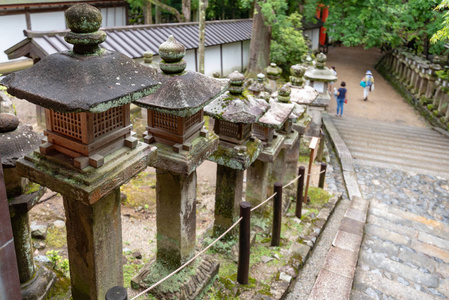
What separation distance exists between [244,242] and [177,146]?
1.65 m

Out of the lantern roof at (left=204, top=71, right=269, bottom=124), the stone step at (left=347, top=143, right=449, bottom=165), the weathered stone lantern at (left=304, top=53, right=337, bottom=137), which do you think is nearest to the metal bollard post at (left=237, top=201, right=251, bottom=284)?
the lantern roof at (left=204, top=71, right=269, bottom=124)

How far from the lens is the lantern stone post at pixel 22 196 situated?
349 centimetres

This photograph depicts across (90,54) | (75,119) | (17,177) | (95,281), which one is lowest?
(95,281)

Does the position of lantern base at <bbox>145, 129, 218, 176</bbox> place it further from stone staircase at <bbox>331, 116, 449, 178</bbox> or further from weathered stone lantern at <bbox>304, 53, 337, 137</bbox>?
stone staircase at <bbox>331, 116, 449, 178</bbox>

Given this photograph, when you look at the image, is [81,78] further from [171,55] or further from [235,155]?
[235,155]

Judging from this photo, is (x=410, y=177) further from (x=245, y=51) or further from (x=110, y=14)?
(x=110, y=14)

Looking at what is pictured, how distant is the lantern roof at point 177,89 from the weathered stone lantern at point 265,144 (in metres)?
1.76

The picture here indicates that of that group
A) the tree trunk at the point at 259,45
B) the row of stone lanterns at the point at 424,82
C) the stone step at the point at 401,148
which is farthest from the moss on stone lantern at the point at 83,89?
the row of stone lanterns at the point at 424,82

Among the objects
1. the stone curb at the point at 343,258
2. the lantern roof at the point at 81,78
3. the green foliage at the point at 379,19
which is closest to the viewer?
the lantern roof at the point at 81,78

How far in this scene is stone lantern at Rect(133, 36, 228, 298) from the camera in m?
4.02

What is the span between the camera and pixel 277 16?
18000mm

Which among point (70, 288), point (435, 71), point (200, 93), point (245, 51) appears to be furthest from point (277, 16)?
point (70, 288)

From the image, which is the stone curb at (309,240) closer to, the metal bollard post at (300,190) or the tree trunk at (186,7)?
the metal bollard post at (300,190)

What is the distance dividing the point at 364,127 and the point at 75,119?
51.2 feet
